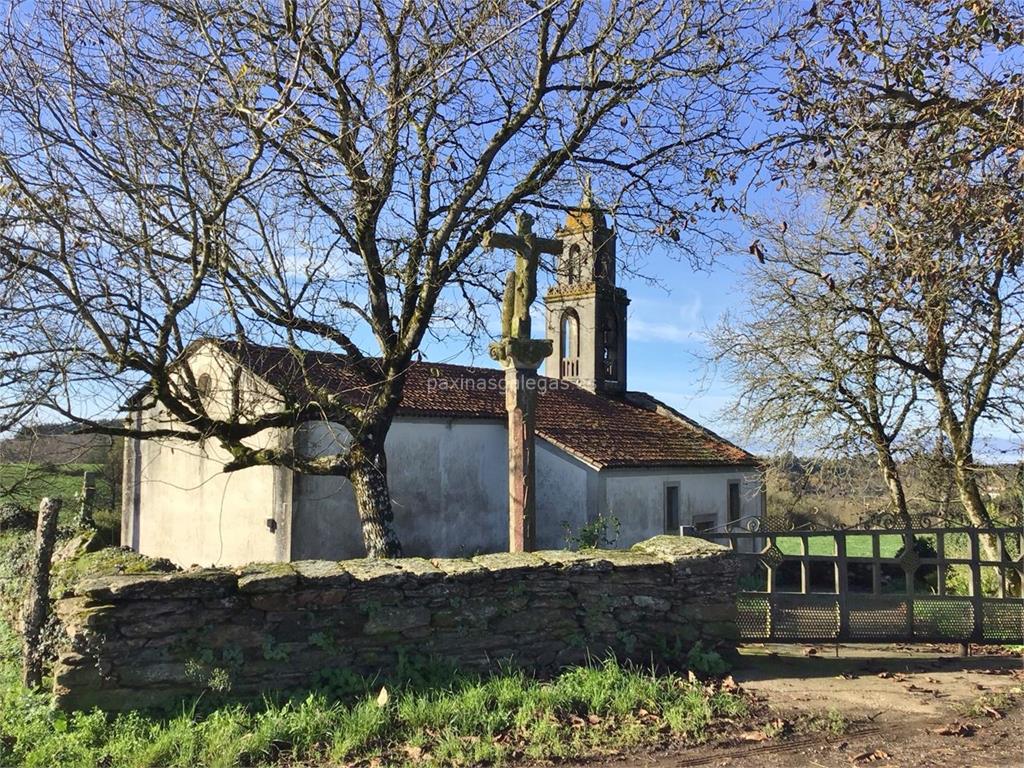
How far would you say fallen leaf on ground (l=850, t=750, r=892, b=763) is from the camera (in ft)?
15.2

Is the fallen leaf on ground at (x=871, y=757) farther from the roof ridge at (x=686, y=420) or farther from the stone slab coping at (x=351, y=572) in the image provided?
the roof ridge at (x=686, y=420)

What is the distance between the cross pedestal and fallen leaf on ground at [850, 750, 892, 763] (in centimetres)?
348

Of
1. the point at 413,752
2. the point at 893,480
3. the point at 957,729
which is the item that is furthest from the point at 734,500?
the point at 413,752

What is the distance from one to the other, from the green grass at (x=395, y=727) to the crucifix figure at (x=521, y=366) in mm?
2027

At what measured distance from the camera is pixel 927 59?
5461mm

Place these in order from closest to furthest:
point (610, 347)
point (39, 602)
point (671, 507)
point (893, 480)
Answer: point (39, 602) → point (893, 480) → point (671, 507) → point (610, 347)

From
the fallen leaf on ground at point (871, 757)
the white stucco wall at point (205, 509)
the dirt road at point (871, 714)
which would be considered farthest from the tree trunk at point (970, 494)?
the white stucco wall at point (205, 509)

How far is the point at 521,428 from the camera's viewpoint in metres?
7.66

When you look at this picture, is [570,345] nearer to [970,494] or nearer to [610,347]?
[610,347]

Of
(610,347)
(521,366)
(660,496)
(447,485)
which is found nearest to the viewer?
(521,366)

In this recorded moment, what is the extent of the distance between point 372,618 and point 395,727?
864 mm

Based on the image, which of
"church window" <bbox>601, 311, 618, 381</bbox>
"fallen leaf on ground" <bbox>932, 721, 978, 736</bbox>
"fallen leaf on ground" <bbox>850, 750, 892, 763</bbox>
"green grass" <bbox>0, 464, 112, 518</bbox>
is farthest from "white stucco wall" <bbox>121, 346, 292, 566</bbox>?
"church window" <bbox>601, 311, 618, 381</bbox>

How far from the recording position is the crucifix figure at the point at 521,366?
24.6ft

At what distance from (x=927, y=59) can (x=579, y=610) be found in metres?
5.00
